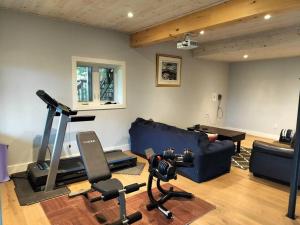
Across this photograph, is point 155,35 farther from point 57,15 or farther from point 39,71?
point 39,71

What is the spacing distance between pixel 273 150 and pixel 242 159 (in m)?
1.18

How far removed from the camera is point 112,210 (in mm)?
2475

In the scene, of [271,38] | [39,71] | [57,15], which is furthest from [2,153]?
[271,38]

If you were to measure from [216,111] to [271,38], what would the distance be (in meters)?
3.18

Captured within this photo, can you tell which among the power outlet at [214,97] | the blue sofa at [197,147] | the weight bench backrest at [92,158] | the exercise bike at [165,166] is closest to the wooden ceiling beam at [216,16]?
the blue sofa at [197,147]

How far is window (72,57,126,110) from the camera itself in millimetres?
4060

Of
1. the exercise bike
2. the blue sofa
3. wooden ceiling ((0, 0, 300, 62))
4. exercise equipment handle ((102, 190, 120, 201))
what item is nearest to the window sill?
the blue sofa

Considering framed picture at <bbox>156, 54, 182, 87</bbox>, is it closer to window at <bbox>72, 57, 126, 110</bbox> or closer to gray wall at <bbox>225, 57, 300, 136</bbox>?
window at <bbox>72, 57, 126, 110</bbox>

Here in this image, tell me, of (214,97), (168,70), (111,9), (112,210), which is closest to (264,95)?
(214,97)

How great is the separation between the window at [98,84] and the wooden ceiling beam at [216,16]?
3.28 ft

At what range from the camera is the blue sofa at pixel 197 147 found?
127 inches

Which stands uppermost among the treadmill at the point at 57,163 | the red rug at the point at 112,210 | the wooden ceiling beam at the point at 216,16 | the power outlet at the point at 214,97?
the wooden ceiling beam at the point at 216,16

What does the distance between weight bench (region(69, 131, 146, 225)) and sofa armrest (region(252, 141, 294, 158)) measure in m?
2.01

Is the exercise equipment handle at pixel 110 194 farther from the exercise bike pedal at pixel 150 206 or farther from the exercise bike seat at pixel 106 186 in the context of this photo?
the exercise bike pedal at pixel 150 206
